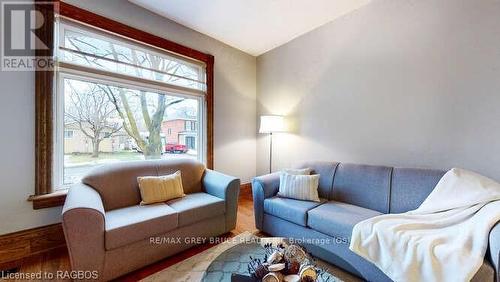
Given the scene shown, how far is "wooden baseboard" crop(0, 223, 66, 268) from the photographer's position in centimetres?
176

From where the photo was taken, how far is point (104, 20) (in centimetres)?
224

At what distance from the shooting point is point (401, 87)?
2270mm

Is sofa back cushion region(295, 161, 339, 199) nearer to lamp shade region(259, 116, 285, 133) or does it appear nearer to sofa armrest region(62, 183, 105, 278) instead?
lamp shade region(259, 116, 285, 133)

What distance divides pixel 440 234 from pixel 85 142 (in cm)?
317

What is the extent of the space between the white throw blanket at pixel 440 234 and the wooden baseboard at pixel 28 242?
259 cm

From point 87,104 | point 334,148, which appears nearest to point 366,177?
point 334,148

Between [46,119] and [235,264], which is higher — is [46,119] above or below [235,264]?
above

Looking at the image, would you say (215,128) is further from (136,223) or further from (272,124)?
(136,223)

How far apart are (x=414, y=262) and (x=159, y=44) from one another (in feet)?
10.5

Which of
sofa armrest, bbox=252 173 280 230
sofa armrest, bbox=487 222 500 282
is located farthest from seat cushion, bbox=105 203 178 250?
sofa armrest, bbox=487 222 500 282

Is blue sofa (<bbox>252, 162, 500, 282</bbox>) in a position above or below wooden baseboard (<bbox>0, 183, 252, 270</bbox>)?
above

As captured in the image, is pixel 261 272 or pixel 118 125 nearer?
pixel 261 272

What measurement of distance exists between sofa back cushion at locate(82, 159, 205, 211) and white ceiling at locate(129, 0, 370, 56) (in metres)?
1.84

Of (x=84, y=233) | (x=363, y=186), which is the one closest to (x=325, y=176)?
(x=363, y=186)
